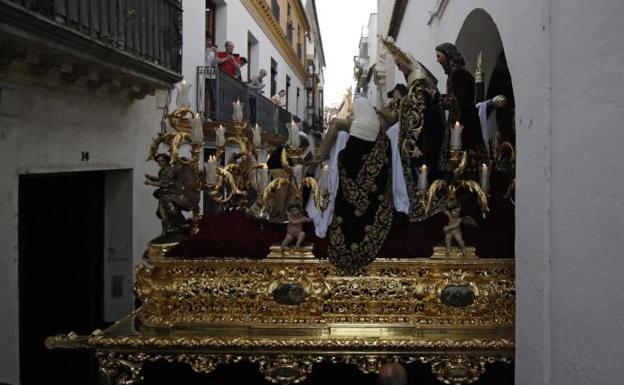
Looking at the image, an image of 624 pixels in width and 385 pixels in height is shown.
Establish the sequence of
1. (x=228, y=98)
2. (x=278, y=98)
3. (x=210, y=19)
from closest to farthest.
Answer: (x=228, y=98) < (x=210, y=19) < (x=278, y=98)

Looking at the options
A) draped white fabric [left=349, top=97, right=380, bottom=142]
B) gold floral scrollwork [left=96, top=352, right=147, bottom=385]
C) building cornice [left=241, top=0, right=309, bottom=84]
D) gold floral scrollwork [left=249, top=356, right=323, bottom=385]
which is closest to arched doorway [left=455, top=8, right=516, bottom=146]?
draped white fabric [left=349, top=97, right=380, bottom=142]

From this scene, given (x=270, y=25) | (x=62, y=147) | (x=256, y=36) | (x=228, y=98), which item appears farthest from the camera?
(x=270, y=25)

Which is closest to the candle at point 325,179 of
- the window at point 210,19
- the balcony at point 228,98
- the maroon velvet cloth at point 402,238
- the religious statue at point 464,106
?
the maroon velvet cloth at point 402,238

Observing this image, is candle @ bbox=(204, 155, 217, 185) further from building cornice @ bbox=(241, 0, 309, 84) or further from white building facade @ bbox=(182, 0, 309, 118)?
building cornice @ bbox=(241, 0, 309, 84)

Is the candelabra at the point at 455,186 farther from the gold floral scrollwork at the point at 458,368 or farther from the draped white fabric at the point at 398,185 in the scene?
the gold floral scrollwork at the point at 458,368

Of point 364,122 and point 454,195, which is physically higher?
point 364,122

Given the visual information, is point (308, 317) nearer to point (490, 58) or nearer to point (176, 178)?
point (176, 178)

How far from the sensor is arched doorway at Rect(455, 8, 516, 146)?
5.51m

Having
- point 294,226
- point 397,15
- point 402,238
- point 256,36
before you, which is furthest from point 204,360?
point 397,15

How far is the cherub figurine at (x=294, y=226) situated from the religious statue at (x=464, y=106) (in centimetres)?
131

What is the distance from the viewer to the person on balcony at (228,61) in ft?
32.2

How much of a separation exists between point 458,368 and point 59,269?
4.26m

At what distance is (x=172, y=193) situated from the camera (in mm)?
3908

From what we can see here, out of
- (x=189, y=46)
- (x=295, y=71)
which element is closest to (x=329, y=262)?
(x=189, y=46)
